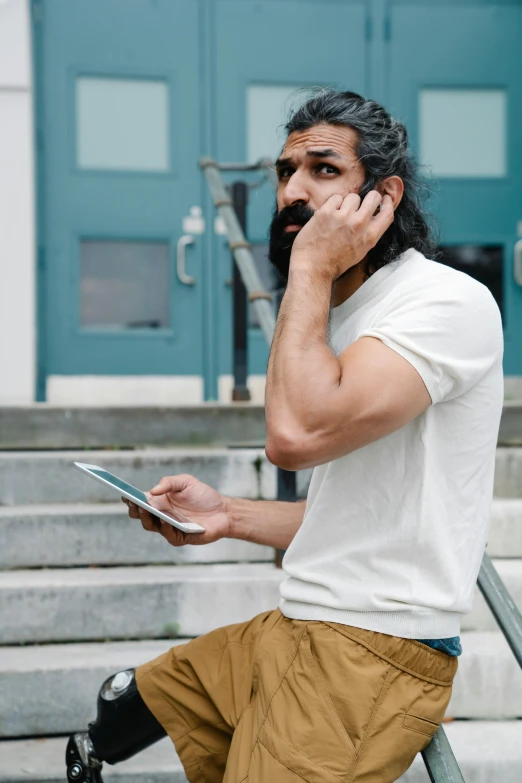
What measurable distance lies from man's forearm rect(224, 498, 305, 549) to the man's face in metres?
0.46

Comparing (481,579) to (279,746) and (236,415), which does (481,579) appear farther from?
(236,415)

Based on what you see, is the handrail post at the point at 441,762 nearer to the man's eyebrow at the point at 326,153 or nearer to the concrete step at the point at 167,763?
the concrete step at the point at 167,763

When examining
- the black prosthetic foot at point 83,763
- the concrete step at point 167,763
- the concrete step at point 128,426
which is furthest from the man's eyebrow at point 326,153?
the concrete step at point 128,426

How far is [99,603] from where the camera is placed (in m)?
2.40

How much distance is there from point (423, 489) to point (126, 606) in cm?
138

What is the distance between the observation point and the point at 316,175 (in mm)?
1470

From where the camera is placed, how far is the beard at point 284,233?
146 centimetres

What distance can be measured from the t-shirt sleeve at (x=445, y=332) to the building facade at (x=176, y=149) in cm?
343

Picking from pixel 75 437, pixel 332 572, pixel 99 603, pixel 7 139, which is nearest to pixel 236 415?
pixel 75 437

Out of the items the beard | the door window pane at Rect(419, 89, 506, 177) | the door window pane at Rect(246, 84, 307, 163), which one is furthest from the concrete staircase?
the door window pane at Rect(419, 89, 506, 177)

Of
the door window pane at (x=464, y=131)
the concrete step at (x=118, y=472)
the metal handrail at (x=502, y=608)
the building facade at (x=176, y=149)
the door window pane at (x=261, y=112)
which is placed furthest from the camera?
the door window pane at (x=464, y=131)

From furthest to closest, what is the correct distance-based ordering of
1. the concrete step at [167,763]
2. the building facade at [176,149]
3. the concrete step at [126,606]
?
the building facade at [176,149] → the concrete step at [126,606] → the concrete step at [167,763]

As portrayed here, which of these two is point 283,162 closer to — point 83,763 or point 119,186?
point 83,763

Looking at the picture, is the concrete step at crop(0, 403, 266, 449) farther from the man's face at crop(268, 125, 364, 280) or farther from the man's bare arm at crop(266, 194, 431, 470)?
the man's bare arm at crop(266, 194, 431, 470)
